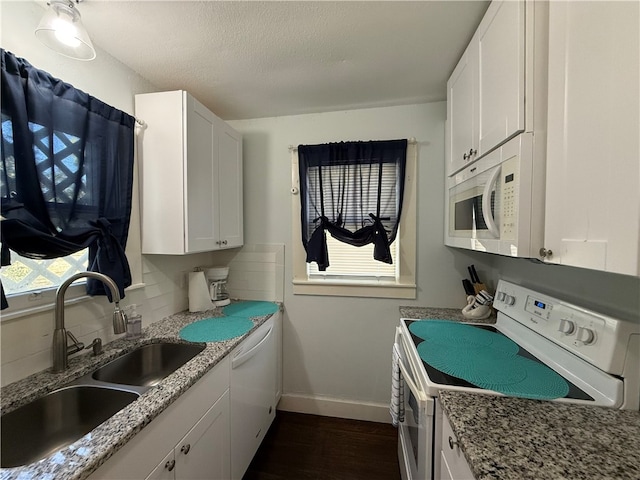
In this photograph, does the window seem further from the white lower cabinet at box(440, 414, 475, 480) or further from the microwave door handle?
the white lower cabinet at box(440, 414, 475, 480)

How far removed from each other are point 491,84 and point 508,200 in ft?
1.74

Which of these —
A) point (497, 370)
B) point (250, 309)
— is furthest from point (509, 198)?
point (250, 309)

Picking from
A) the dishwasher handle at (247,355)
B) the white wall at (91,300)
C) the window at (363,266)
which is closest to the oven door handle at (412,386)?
the window at (363,266)

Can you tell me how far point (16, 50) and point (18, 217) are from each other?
2.24 ft

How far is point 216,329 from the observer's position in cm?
160

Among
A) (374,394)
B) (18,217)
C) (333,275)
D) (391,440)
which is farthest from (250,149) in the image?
(391,440)

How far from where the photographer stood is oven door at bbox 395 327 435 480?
96 centimetres

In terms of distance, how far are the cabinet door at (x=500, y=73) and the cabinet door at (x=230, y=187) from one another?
5.33 feet

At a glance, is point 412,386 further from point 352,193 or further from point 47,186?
point 47,186

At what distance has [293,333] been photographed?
2.22m

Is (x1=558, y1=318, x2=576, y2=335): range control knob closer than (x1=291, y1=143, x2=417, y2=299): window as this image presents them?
Yes

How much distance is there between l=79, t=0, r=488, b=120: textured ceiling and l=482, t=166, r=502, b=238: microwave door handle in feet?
2.52

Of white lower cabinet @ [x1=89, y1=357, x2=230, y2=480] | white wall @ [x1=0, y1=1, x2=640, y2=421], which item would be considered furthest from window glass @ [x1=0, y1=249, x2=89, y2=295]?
white lower cabinet @ [x1=89, y1=357, x2=230, y2=480]

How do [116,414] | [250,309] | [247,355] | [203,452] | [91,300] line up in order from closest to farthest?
[116,414] → [203,452] → [91,300] → [247,355] → [250,309]
